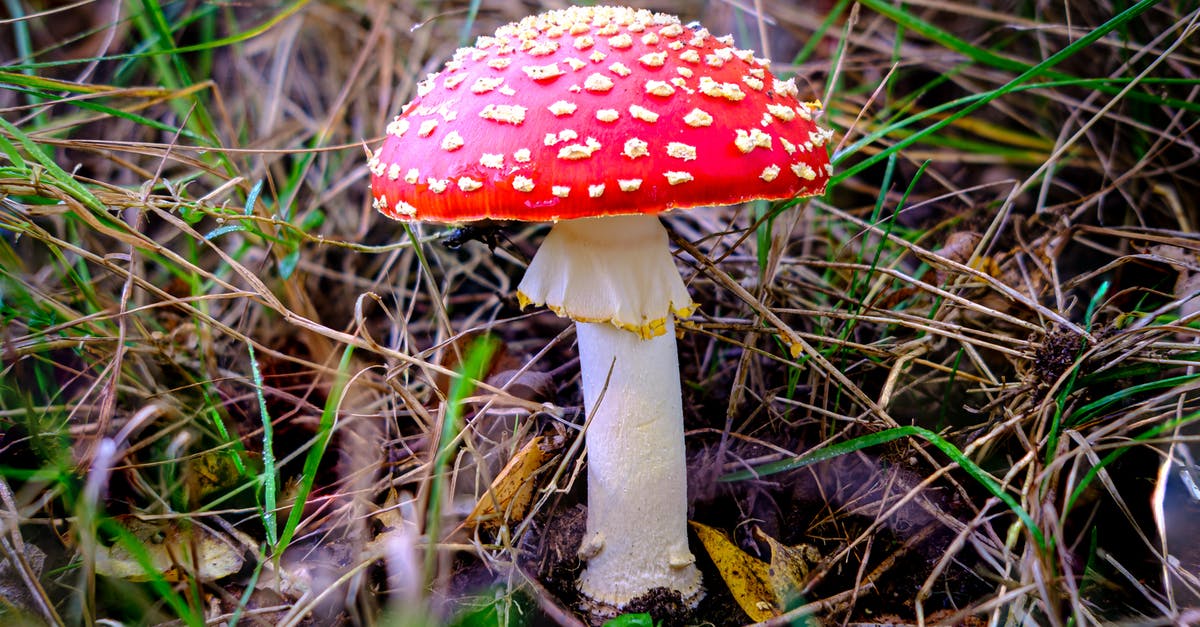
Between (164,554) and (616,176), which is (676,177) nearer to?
(616,176)

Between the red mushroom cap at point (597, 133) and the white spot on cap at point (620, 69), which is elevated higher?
the white spot on cap at point (620, 69)

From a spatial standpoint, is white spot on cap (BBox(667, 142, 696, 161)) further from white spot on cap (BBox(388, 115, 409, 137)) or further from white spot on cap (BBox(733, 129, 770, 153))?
white spot on cap (BBox(388, 115, 409, 137))

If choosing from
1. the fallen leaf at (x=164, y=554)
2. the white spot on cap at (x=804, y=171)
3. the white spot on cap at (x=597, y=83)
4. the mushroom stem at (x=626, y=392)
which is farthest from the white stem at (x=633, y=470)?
the fallen leaf at (x=164, y=554)

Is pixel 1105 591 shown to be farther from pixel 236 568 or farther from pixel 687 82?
pixel 236 568

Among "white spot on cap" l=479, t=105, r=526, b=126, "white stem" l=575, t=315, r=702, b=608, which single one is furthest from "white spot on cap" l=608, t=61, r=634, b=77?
"white stem" l=575, t=315, r=702, b=608

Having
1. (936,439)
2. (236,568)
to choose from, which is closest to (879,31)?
(936,439)

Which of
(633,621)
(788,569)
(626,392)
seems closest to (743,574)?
(788,569)

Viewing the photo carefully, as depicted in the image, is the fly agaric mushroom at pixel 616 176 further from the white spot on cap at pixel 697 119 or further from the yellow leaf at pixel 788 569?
the yellow leaf at pixel 788 569
